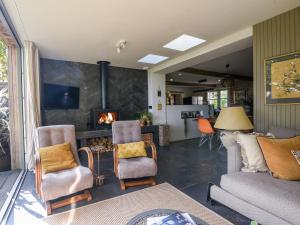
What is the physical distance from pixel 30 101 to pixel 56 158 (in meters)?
1.53

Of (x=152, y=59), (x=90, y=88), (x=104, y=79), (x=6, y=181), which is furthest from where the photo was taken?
(x=90, y=88)

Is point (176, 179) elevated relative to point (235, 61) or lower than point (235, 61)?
lower

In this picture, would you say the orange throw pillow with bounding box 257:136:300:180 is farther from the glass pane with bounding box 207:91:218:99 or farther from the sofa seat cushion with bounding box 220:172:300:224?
the glass pane with bounding box 207:91:218:99

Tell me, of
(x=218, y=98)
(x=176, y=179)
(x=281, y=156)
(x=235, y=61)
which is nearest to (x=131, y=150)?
(x=176, y=179)

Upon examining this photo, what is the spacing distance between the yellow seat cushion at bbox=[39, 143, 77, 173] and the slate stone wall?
2.24 meters

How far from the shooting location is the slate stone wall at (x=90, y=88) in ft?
14.5

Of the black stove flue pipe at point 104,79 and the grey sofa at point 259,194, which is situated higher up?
the black stove flue pipe at point 104,79

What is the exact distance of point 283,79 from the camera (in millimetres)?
2588

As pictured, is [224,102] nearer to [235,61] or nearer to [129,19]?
[235,61]

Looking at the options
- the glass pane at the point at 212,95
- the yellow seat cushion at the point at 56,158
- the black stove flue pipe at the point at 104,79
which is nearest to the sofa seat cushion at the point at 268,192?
the yellow seat cushion at the point at 56,158

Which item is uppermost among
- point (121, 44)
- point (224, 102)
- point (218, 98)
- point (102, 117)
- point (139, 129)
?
point (121, 44)

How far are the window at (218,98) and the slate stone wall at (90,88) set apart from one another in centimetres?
537

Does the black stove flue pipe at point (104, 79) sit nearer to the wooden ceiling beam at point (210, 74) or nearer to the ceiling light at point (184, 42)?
the ceiling light at point (184, 42)

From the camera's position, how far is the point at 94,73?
16.4 feet
